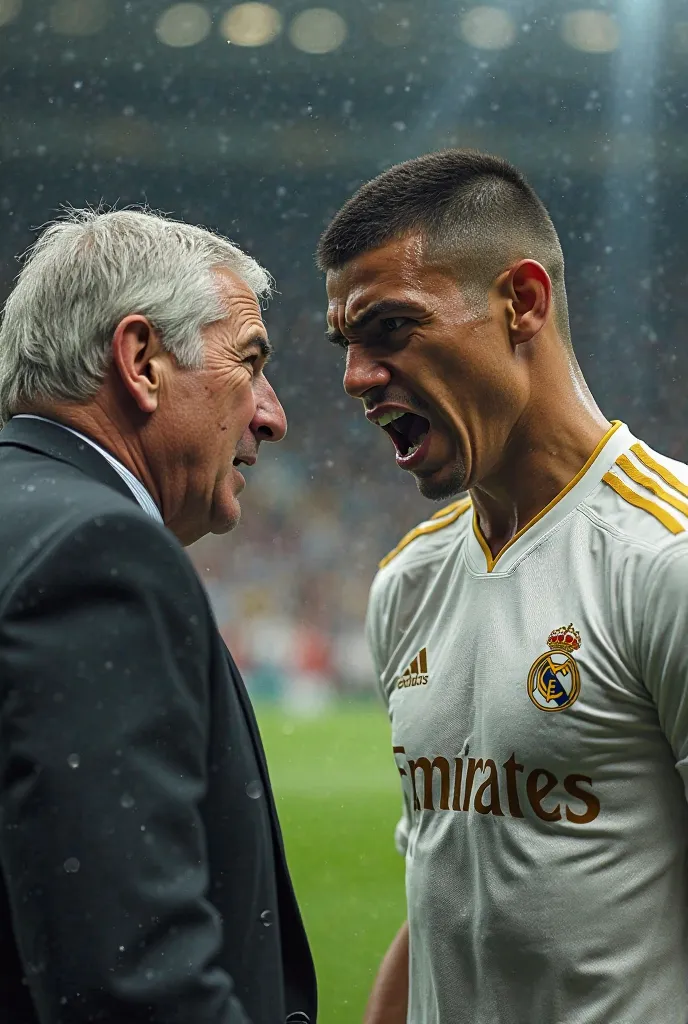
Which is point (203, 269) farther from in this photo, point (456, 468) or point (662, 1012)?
point (662, 1012)

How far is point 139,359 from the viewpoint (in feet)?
2.58

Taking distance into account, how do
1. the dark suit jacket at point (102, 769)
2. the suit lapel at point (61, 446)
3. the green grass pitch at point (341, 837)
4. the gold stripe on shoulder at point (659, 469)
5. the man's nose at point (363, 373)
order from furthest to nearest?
1. the green grass pitch at point (341, 837)
2. the man's nose at point (363, 373)
3. the gold stripe on shoulder at point (659, 469)
4. the suit lapel at point (61, 446)
5. the dark suit jacket at point (102, 769)

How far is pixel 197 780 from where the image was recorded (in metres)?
0.63

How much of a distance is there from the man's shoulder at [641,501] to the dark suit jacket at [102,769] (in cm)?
39

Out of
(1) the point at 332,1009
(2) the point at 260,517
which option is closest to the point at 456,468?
(1) the point at 332,1009

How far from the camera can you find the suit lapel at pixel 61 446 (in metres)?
0.72

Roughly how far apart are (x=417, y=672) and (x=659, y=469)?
0.27 metres

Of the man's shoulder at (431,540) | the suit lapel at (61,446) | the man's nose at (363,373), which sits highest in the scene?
the man's nose at (363,373)

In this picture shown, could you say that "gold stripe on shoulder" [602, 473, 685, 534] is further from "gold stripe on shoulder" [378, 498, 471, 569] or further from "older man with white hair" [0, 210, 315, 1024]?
"older man with white hair" [0, 210, 315, 1024]

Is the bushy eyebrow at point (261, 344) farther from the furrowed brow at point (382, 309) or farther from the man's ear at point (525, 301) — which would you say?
the man's ear at point (525, 301)

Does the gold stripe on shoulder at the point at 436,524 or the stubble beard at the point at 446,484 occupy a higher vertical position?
the stubble beard at the point at 446,484

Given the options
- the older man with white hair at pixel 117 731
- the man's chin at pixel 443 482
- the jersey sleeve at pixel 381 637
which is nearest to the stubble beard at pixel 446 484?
the man's chin at pixel 443 482

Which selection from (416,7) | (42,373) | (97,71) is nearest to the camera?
(42,373)

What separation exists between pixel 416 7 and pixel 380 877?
5.36 m
